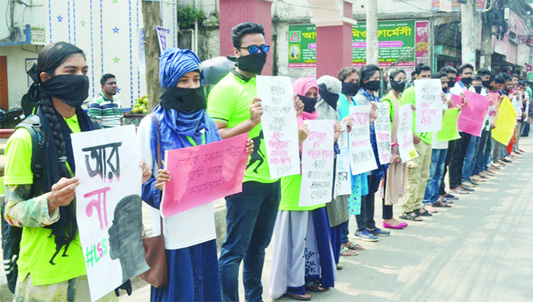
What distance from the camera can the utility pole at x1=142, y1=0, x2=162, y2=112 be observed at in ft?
23.0

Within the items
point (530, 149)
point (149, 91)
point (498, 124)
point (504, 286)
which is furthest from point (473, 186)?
point (530, 149)

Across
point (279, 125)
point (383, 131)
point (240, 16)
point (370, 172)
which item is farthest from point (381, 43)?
point (279, 125)

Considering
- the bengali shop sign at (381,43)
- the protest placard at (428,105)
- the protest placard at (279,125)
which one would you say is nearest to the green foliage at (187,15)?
the bengali shop sign at (381,43)

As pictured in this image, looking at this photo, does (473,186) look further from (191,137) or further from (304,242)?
(191,137)

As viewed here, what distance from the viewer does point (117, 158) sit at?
2.78 metres

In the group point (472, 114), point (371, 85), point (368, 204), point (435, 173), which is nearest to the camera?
point (371, 85)

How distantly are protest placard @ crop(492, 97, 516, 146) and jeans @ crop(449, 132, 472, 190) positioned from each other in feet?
9.19

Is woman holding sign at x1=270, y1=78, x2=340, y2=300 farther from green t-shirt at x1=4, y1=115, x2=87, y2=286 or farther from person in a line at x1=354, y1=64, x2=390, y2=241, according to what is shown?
green t-shirt at x1=4, y1=115, x2=87, y2=286

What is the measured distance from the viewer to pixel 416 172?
Answer: 803 cm

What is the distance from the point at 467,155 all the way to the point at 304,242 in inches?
286

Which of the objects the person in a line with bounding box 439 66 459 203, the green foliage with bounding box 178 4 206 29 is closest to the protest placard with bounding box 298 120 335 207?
the person in a line with bounding box 439 66 459 203

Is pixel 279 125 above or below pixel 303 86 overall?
below

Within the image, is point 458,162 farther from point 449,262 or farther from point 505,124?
point 449,262

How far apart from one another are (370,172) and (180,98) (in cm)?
402
